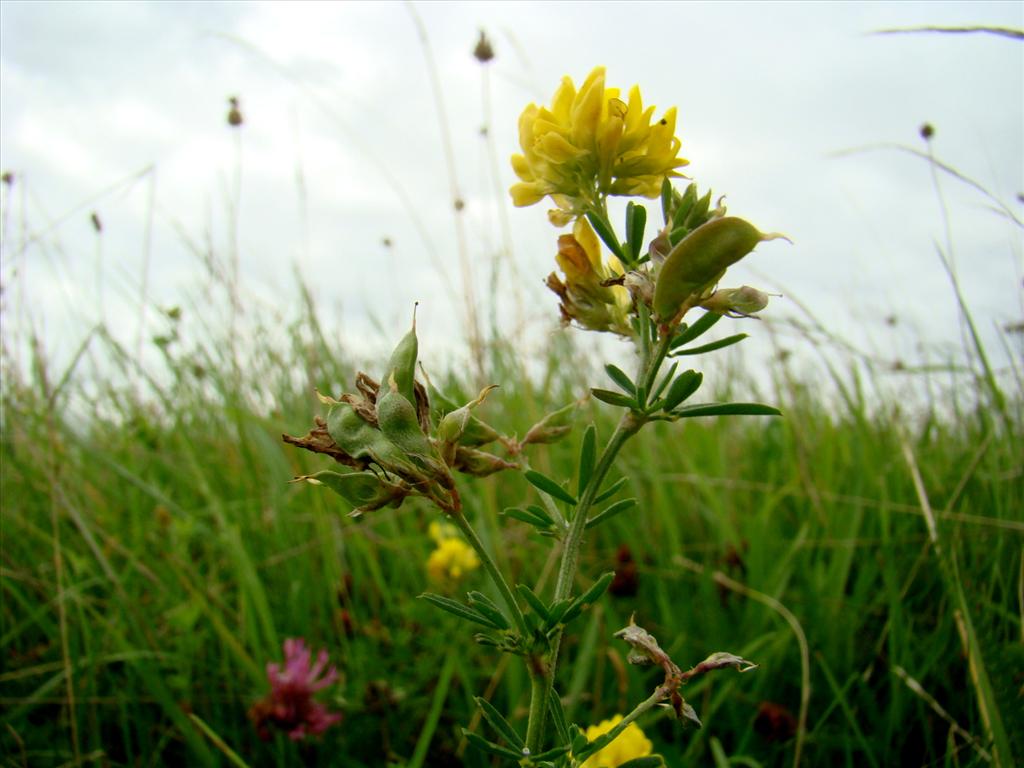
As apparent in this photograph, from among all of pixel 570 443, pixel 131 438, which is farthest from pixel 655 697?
pixel 131 438

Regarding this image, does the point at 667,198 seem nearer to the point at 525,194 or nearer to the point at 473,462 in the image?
the point at 525,194

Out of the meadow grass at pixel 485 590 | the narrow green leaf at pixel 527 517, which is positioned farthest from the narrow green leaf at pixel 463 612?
the meadow grass at pixel 485 590

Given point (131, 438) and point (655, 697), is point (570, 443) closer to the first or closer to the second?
point (131, 438)

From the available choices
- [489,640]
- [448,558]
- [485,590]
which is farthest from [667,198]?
[448,558]

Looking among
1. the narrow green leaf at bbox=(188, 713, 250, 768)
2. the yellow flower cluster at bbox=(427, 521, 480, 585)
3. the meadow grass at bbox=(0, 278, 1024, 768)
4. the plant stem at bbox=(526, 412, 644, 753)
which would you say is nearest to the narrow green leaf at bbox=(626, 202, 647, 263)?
the plant stem at bbox=(526, 412, 644, 753)

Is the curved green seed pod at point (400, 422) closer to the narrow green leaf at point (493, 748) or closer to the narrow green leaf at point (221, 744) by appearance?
the narrow green leaf at point (493, 748)
